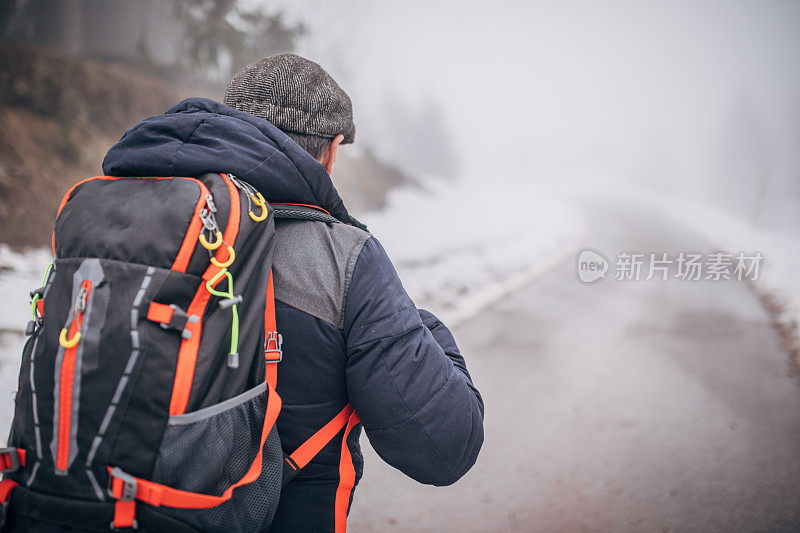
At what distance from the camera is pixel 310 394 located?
138cm

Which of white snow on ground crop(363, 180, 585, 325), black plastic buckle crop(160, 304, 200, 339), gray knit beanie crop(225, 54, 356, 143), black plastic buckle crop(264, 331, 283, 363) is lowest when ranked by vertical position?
white snow on ground crop(363, 180, 585, 325)

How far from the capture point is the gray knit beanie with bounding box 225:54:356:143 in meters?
1.40

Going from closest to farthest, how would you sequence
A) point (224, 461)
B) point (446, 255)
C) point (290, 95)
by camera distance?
1. point (224, 461)
2. point (290, 95)
3. point (446, 255)

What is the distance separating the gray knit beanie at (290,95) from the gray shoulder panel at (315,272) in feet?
1.33

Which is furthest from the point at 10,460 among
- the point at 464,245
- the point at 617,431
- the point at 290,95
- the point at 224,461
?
the point at 464,245

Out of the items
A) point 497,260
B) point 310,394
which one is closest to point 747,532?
point 310,394

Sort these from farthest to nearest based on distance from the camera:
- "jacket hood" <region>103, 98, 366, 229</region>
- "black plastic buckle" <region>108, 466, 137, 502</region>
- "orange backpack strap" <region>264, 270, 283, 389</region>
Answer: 1. "orange backpack strap" <region>264, 270, 283, 389</region>
2. "jacket hood" <region>103, 98, 366, 229</region>
3. "black plastic buckle" <region>108, 466, 137, 502</region>

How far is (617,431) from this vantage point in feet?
12.6

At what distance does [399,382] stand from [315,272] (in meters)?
0.43

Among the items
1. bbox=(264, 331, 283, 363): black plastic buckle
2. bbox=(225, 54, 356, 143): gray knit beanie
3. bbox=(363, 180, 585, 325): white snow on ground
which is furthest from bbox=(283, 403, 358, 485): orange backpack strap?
bbox=(363, 180, 585, 325): white snow on ground

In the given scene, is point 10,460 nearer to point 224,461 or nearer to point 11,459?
point 11,459

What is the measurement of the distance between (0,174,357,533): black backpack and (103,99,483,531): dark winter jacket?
5.0 inches

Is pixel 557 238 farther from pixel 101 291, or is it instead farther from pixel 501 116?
pixel 501 116

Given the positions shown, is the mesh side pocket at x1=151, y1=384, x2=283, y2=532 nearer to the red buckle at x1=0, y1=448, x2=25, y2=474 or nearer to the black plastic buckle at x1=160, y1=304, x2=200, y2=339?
the black plastic buckle at x1=160, y1=304, x2=200, y2=339
